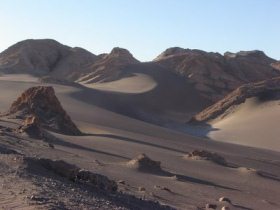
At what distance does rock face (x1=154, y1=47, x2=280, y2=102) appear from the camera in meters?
69.4

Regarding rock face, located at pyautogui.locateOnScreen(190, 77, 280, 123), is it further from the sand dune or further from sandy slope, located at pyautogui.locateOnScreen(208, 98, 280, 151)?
the sand dune

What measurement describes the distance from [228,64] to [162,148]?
49.1m

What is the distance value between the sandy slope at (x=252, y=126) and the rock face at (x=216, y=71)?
1347 centimetres

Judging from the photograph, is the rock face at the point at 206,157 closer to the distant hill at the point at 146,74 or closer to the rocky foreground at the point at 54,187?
the rocky foreground at the point at 54,187

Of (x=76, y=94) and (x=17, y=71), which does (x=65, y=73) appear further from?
(x=76, y=94)

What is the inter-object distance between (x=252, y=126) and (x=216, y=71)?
875 inches

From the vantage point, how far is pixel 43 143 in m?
19.8

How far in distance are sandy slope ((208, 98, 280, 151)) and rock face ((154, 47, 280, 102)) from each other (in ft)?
44.2

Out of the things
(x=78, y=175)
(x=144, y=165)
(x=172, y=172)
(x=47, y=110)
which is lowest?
(x=172, y=172)

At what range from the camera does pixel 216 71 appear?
70.2 metres

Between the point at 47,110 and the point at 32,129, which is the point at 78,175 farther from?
the point at 47,110

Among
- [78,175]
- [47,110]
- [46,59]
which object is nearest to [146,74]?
[46,59]

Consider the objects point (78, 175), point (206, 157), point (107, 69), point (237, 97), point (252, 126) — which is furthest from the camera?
point (107, 69)

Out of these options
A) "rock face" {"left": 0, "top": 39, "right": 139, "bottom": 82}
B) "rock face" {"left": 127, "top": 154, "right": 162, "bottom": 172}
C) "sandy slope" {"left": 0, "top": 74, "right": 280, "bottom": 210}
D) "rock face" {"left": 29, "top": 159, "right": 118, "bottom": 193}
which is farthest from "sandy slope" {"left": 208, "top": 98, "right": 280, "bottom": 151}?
"rock face" {"left": 29, "top": 159, "right": 118, "bottom": 193}
